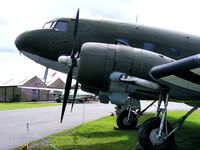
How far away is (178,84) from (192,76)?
557 mm

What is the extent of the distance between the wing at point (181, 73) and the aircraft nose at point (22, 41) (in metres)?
5.66

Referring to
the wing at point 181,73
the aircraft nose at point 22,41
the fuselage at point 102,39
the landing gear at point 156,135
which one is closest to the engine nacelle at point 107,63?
the wing at point 181,73

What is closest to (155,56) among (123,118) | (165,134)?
(165,134)

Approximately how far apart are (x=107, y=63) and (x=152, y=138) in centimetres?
239

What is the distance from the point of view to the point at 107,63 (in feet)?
22.9

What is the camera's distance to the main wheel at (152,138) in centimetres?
636

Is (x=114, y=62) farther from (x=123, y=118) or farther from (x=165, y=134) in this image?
(x=123, y=118)

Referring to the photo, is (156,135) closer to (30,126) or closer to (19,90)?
(30,126)

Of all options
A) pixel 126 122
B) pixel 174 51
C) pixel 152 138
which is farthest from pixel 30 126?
pixel 152 138

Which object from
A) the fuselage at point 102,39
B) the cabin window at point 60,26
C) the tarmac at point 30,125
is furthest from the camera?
the cabin window at point 60,26

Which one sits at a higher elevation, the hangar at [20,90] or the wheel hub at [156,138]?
the wheel hub at [156,138]

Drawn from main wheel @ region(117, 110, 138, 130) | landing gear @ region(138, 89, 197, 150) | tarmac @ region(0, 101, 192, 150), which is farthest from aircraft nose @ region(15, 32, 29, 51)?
landing gear @ region(138, 89, 197, 150)

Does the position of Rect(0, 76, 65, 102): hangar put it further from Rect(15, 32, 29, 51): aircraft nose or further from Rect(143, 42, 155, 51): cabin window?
Rect(143, 42, 155, 51): cabin window

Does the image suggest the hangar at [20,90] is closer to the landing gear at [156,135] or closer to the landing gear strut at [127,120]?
the landing gear strut at [127,120]
